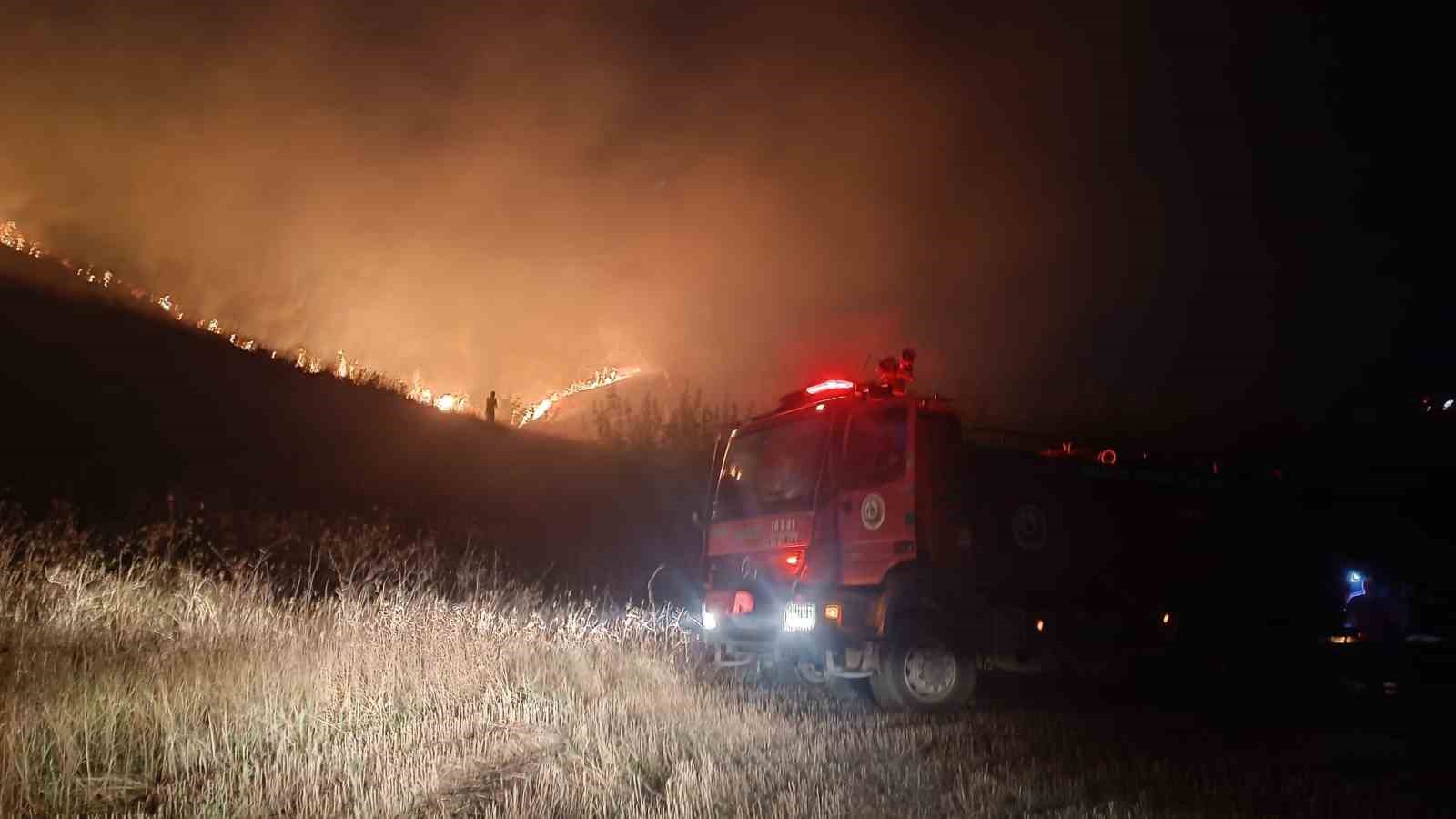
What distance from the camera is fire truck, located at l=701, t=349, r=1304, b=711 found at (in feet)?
27.1

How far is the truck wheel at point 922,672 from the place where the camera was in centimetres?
823

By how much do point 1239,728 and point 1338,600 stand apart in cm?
A: 456

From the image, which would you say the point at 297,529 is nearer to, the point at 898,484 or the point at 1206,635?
the point at 898,484

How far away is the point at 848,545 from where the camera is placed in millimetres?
8625

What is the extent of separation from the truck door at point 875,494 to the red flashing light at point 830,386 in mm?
294

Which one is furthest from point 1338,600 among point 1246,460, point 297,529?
point 297,529

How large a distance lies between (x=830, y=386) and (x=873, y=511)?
1276 mm

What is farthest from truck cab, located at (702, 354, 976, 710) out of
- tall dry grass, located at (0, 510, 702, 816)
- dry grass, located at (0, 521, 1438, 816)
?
tall dry grass, located at (0, 510, 702, 816)

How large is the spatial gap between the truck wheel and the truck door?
58cm

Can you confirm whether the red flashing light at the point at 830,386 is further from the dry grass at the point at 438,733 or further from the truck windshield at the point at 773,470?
the dry grass at the point at 438,733

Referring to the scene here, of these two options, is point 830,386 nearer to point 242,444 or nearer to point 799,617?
point 799,617

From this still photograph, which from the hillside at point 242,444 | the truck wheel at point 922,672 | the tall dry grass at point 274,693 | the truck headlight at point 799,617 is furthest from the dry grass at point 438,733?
the hillside at point 242,444

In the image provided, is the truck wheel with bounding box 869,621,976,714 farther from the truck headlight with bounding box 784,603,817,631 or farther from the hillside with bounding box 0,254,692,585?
the hillside with bounding box 0,254,692,585

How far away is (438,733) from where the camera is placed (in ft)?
20.3
